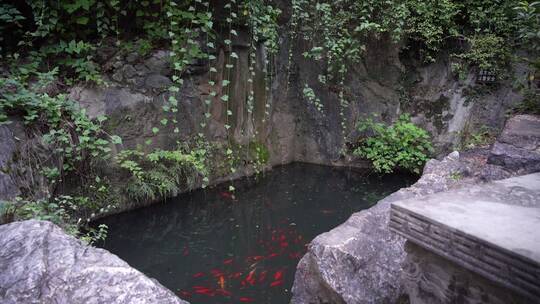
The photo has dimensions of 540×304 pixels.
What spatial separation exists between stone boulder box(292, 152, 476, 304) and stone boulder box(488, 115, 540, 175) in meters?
1.23

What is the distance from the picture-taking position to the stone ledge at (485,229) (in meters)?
1.30

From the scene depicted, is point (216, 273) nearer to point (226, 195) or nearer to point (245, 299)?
point (245, 299)

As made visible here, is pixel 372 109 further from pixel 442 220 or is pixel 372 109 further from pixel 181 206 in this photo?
pixel 442 220

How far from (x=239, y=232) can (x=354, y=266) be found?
2.61 m

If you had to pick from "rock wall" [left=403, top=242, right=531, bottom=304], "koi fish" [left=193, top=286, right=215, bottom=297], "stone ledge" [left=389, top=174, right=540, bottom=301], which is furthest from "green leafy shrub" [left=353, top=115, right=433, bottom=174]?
"rock wall" [left=403, top=242, right=531, bottom=304]

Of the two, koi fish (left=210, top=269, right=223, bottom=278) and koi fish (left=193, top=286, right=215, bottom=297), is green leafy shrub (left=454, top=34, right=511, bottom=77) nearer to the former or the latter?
koi fish (left=210, top=269, right=223, bottom=278)

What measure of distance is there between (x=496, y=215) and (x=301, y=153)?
21.4ft

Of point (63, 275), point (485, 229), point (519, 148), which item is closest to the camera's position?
point (485, 229)

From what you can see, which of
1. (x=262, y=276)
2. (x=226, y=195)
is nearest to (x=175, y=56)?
(x=226, y=195)

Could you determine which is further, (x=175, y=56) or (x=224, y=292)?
(x=175, y=56)

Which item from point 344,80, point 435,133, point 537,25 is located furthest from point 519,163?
point 344,80

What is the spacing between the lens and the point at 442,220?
1551 mm

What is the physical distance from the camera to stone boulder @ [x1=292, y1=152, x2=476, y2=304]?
8.34 feet

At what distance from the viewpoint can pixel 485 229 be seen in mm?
1481
